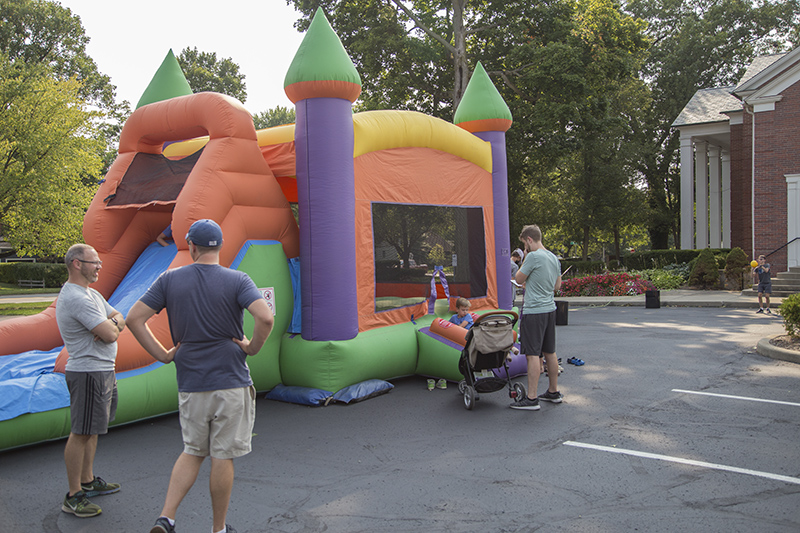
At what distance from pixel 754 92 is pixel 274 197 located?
2083 centimetres

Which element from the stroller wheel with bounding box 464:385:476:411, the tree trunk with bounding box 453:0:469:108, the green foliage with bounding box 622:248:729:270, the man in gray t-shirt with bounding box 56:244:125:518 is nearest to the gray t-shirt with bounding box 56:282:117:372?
the man in gray t-shirt with bounding box 56:244:125:518

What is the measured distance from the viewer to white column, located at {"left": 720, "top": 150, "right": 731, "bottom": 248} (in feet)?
94.9

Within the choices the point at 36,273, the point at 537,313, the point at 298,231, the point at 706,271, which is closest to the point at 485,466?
the point at 537,313

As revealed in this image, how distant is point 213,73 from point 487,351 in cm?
4652

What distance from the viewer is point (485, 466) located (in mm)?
4609

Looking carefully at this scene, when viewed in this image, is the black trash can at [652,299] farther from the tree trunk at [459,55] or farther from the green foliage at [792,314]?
the tree trunk at [459,55]

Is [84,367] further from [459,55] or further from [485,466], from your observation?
[459,55]

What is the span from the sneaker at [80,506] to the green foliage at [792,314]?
9473mm

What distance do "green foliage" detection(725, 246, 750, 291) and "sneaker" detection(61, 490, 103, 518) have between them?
22.1 meters

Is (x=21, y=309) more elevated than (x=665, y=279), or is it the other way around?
(x=665, y=279)

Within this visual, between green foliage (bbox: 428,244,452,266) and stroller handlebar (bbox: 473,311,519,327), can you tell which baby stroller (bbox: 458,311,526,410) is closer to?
stroller handlebar (bbox: 473,311,519,327)

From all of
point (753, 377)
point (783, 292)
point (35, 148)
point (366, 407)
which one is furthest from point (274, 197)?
point (783, 292)

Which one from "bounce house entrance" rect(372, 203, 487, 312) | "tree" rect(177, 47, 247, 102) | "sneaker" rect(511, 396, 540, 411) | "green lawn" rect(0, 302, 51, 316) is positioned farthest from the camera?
"tree" rect(177, 47, 247, 102)

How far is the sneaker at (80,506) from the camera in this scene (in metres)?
3.82
